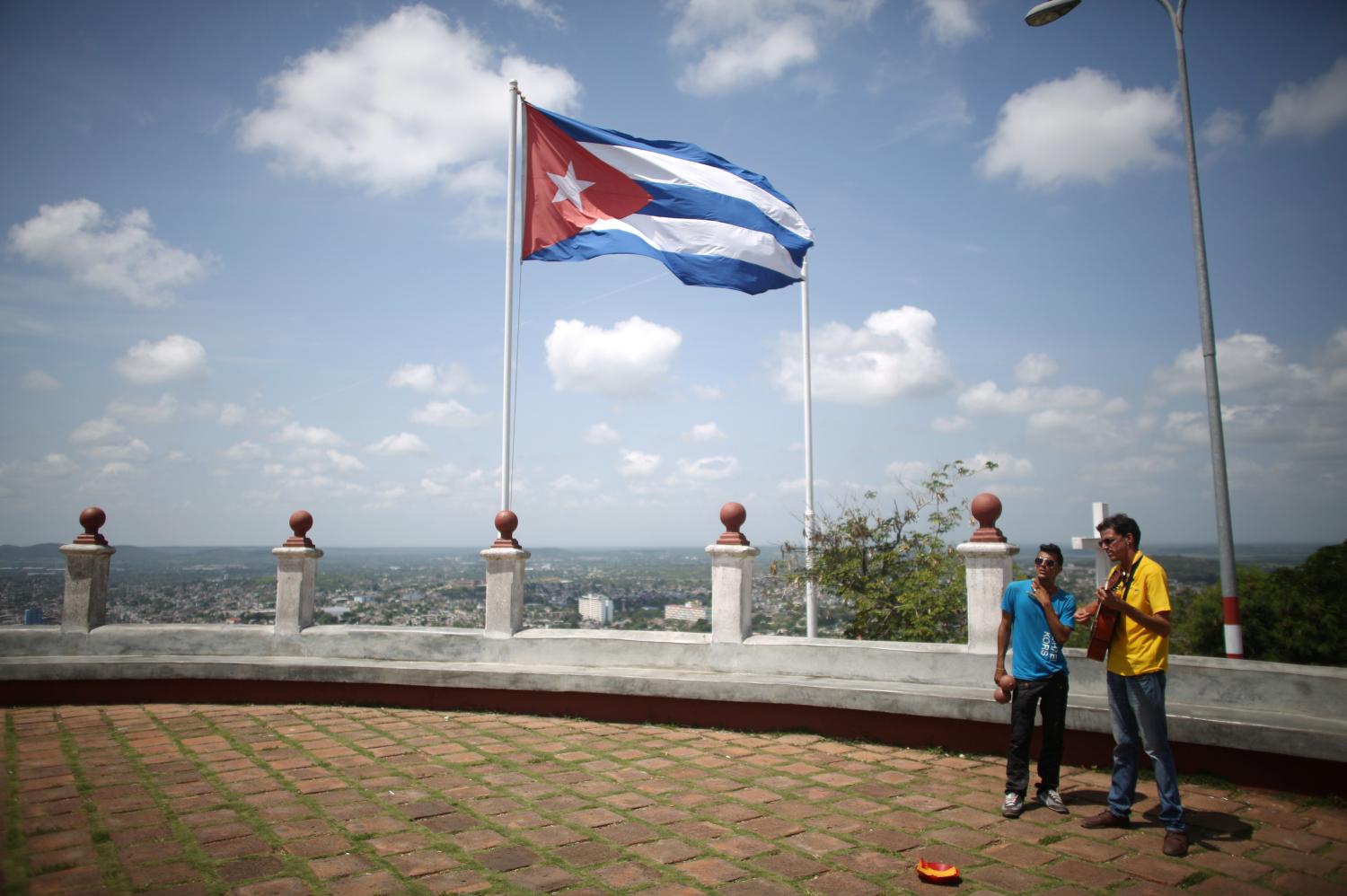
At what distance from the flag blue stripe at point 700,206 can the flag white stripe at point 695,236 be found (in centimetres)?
7

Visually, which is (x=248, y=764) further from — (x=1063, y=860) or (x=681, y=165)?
(x=681, y=165)

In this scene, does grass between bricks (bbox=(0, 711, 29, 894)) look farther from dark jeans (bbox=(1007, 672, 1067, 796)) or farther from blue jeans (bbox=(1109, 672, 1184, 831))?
blue jeans (bbox=(1109, 672, 1184, 831))

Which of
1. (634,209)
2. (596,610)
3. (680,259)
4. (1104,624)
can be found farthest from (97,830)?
(634,209)

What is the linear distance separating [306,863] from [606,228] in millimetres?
7301

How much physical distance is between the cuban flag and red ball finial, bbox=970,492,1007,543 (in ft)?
13.9

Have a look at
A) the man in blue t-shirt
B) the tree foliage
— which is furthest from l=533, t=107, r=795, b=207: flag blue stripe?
the tree foliage

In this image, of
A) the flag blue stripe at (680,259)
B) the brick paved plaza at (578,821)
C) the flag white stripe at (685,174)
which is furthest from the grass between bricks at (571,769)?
the flag white stripe at (685,174)

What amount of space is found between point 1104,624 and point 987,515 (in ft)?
6.80

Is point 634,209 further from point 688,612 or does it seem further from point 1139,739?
point 1139,739

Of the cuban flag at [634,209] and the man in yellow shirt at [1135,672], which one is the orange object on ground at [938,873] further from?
the cuban flag at [634,209]

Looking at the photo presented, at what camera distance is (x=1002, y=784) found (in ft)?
18.4

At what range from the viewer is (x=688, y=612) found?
35.0ft

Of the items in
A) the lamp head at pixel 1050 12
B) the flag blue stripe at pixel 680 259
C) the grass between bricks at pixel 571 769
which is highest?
the lamp head at pixel 1050 12

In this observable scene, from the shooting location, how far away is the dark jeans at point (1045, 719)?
5.14 metres
